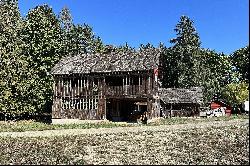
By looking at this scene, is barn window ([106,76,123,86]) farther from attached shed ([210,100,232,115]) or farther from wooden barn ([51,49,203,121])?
attached shed ([210,100,232,115])

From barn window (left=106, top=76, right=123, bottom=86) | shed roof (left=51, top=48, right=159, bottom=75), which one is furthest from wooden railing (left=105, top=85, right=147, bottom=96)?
shed roof (left=51, top=48, right=159, bottom=75)

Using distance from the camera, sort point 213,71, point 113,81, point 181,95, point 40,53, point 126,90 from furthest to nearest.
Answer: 1. point 213,71
2. point 181,95
3. point 40,53
4. point 113,81
5. point 126,90

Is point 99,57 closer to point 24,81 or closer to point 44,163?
point 24,81

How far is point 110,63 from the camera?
137ft

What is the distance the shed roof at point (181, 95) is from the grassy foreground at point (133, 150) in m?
32.2

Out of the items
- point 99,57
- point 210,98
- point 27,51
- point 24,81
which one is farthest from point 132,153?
point 210,98

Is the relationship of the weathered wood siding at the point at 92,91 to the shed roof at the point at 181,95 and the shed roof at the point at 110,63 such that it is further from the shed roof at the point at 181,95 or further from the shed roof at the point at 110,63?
the shed roof at the point at 181,95

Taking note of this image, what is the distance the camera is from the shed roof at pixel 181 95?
177ft

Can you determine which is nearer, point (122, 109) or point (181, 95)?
point (122, 109)

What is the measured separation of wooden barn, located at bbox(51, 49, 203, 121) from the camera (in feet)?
130

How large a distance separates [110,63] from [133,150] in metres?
25.6

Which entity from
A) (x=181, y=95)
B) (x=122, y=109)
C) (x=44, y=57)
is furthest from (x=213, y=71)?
(x=44, y=57)

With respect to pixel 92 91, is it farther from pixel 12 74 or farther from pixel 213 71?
pixel 213 71

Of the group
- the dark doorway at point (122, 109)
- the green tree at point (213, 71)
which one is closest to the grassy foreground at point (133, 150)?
the dark doorway at point (122, 109)
